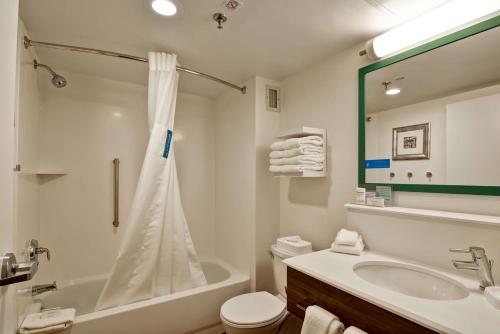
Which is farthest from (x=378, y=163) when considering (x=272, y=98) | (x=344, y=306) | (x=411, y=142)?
(x=272, y=98)

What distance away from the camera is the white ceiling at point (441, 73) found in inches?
45.4

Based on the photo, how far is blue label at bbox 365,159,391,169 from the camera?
1.49m

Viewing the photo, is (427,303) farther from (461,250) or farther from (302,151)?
(302,151)

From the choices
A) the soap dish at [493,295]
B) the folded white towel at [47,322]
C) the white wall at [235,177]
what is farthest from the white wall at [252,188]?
the soap dish at [493,295]

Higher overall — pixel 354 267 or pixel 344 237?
pixel 344 237

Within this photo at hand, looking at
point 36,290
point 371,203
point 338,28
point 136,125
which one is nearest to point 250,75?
point 338,28

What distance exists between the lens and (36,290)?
1.68 meters

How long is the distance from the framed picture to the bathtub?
1595mm

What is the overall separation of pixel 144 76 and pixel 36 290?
189 cm

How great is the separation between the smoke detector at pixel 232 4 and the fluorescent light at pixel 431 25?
84cm

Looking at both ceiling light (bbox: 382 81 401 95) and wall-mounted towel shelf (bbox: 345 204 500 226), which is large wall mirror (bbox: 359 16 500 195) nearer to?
ceiling light (bbox: 382 81 401 95)

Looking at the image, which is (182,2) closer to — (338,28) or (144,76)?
(338,28)

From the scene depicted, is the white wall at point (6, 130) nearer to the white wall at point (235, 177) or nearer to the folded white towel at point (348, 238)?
the folded white towel at point (348, 238)

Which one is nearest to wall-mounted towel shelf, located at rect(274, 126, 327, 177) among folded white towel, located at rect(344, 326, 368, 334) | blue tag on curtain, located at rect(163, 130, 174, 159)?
blue tag on curtain, located at rect(163, 130, 174, 159)
